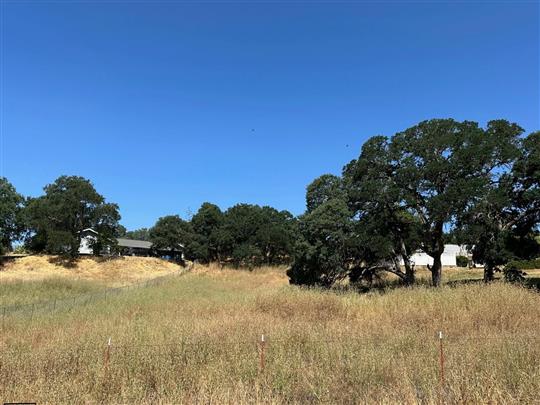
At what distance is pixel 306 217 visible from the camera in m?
33.1

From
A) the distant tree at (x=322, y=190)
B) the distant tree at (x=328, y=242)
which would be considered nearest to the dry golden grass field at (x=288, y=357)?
the distant tree at (x=328, y=242)

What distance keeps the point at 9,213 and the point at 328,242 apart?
49310mm

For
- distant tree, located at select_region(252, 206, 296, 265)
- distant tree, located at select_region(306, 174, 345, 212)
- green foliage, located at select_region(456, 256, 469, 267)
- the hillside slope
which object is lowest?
the hillside slope

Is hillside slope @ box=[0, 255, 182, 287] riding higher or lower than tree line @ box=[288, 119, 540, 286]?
lower

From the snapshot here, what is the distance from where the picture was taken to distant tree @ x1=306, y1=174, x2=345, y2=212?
43.6m

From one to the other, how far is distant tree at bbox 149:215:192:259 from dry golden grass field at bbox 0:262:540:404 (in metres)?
70.7

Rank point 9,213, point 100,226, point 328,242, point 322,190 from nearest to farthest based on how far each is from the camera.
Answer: point 328,242
point 322,190
point 9,213
point 100,226

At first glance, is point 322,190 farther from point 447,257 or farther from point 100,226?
point 100,226

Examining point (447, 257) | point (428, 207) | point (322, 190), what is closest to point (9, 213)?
point (322, 190)

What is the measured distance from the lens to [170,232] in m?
84.9

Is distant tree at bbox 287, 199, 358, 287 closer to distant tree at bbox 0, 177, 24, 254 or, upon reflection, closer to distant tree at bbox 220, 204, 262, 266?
distant tree at bbox 220, 204, 262, 266

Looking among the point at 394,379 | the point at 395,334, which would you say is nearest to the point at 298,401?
the point at 394,379

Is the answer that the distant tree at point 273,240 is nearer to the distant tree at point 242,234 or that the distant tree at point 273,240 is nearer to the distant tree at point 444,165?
the distant tree at point 242,234

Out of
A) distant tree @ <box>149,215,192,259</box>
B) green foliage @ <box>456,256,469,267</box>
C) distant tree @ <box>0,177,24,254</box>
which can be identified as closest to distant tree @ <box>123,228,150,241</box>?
distant tree @ <box>149,215,192,259</box>
